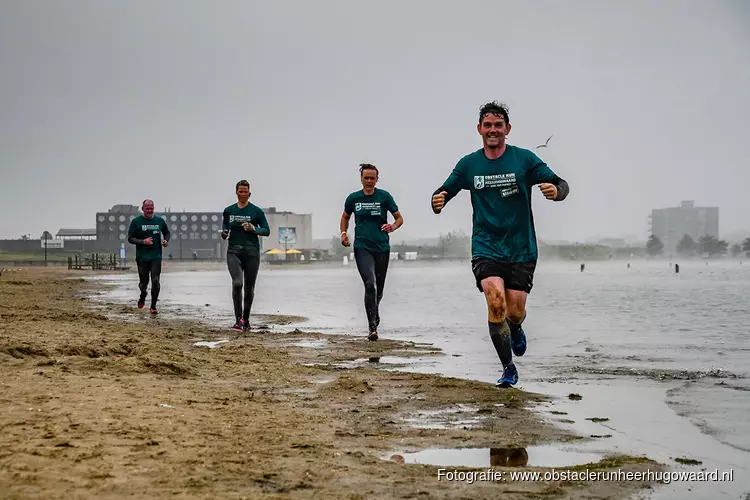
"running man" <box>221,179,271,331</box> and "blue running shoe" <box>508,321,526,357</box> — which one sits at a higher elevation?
"running man" <box>221,179,271,331</box>

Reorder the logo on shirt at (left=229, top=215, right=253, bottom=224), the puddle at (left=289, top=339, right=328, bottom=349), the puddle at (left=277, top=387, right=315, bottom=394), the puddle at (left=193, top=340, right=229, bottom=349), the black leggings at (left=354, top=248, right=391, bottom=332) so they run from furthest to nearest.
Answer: the logo on shirt at (left=229, top=215, right=253, bottom=224) → the black leggings at (left=354, top=248, right=391, bottom=332) → the puddle at (left=289, top=339, right=328, bottom=349) → the puddle at (left=193, top=340, right=229, bottom=349) → the puddle at (left=277, top=387, right=315, bottom=394)

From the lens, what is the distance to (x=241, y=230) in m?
13.5

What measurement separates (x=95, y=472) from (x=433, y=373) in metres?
4.54

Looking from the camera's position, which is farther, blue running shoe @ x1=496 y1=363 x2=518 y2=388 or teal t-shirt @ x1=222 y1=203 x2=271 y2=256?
teal t-shirt @ x1=222 y1=203 x2=271 y2=256

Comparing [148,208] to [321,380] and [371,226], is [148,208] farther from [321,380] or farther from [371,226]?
[321,380]

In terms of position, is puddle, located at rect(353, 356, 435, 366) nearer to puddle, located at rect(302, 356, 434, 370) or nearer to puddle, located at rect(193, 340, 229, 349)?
puddle, located at rect(302, 356, 434, 370)

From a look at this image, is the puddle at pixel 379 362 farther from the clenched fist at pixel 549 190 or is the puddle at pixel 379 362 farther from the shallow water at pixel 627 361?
the clenched fist at pixel 549 190

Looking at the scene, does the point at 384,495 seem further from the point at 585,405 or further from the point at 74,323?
the point at 74,323

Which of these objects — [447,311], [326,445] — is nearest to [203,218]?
[447,311]

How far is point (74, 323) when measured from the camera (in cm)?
1194

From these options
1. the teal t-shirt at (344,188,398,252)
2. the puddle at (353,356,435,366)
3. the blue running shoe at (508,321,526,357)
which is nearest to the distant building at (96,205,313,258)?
the teal t-shirt at (344,188,398,252)

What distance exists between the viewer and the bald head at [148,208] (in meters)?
16.3

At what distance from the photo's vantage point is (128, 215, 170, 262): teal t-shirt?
16.5m

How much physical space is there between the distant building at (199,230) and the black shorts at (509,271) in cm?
16324
